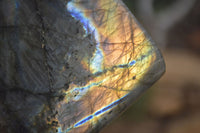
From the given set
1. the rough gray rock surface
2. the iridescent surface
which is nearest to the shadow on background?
the iridescent surface

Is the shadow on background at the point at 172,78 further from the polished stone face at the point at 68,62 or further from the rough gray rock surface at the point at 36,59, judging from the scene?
the rough gray rock surface at the point at 36,59

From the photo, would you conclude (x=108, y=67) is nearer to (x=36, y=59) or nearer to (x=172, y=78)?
(x=36, y=59)

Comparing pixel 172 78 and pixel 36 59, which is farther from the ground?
pixel 36 59

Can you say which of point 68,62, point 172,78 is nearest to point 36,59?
point 68,62

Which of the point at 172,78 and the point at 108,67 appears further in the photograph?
the point at 172,78

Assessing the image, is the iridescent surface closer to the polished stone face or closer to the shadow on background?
the polished stone face

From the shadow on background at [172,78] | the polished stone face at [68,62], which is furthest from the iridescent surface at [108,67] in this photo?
the shadow on background at [172,78]
